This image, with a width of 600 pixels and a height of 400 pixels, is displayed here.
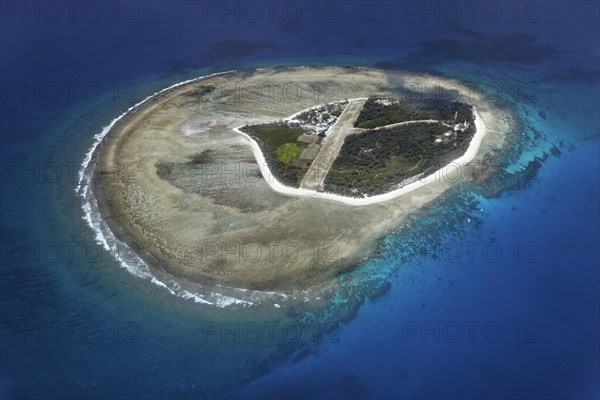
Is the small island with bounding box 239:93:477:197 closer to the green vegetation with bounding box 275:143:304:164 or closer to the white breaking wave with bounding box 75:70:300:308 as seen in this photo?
the green vegetation with bounding box 275:143:304:164

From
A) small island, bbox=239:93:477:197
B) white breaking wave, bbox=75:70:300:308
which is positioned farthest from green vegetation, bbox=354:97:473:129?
white breaking wave, bbox=75:70:300:308

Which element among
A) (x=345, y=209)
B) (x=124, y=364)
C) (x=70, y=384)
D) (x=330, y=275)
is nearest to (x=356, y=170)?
(x=345, y=209)

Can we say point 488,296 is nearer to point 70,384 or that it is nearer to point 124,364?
point 124,364

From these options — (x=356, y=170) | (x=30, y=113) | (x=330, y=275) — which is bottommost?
(x=330, y=275)

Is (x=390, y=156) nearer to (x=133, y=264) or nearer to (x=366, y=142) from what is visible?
(x=366, y=142)

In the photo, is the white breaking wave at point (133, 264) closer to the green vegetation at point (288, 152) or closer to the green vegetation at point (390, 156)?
the green vegetation at point (390, 156)

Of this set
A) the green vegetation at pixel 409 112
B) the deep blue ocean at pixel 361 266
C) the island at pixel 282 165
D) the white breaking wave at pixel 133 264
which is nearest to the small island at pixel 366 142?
the green vegetation at pixel 409 112
